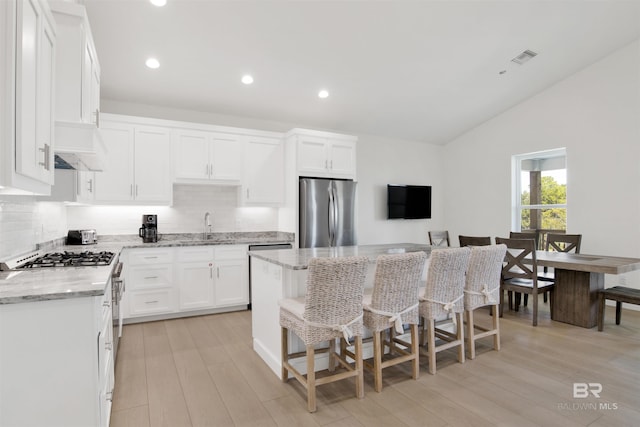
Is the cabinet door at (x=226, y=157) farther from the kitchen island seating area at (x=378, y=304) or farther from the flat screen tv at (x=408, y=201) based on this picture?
the flat screen tv at (x=408, y=201)

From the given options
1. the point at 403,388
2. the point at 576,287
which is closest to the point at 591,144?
the point at 576,287

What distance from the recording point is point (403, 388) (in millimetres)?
2541

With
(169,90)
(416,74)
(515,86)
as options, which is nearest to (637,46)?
(515,86)

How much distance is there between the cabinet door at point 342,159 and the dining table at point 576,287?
2.68 meters

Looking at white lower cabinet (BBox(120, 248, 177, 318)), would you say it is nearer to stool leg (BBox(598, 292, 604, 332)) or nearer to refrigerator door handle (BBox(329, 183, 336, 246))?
refrigerator door handle (BBox(329, 183, 336, 246))

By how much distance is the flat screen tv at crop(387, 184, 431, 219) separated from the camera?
20.9 ft

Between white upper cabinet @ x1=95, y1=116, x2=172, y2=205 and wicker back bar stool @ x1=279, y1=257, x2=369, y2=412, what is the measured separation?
2830 mm

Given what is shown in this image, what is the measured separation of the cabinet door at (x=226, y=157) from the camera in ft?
15.2

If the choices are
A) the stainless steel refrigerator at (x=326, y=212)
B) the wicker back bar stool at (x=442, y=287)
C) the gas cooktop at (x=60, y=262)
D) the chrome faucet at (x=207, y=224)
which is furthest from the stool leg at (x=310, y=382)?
the chrome faucet at (x=207, y=224)

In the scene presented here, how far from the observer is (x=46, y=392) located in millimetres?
1524

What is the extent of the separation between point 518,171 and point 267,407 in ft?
18.0

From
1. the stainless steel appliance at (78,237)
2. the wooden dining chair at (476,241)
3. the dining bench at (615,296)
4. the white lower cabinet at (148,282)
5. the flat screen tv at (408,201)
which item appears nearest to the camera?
the dining bench at (615,296)

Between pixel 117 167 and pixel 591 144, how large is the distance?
6.11m

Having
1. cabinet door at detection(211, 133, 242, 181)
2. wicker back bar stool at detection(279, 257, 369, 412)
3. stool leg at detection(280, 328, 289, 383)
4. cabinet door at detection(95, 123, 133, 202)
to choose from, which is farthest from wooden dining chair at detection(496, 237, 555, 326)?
cabinet door at detection(95, 123, 133, 202)
